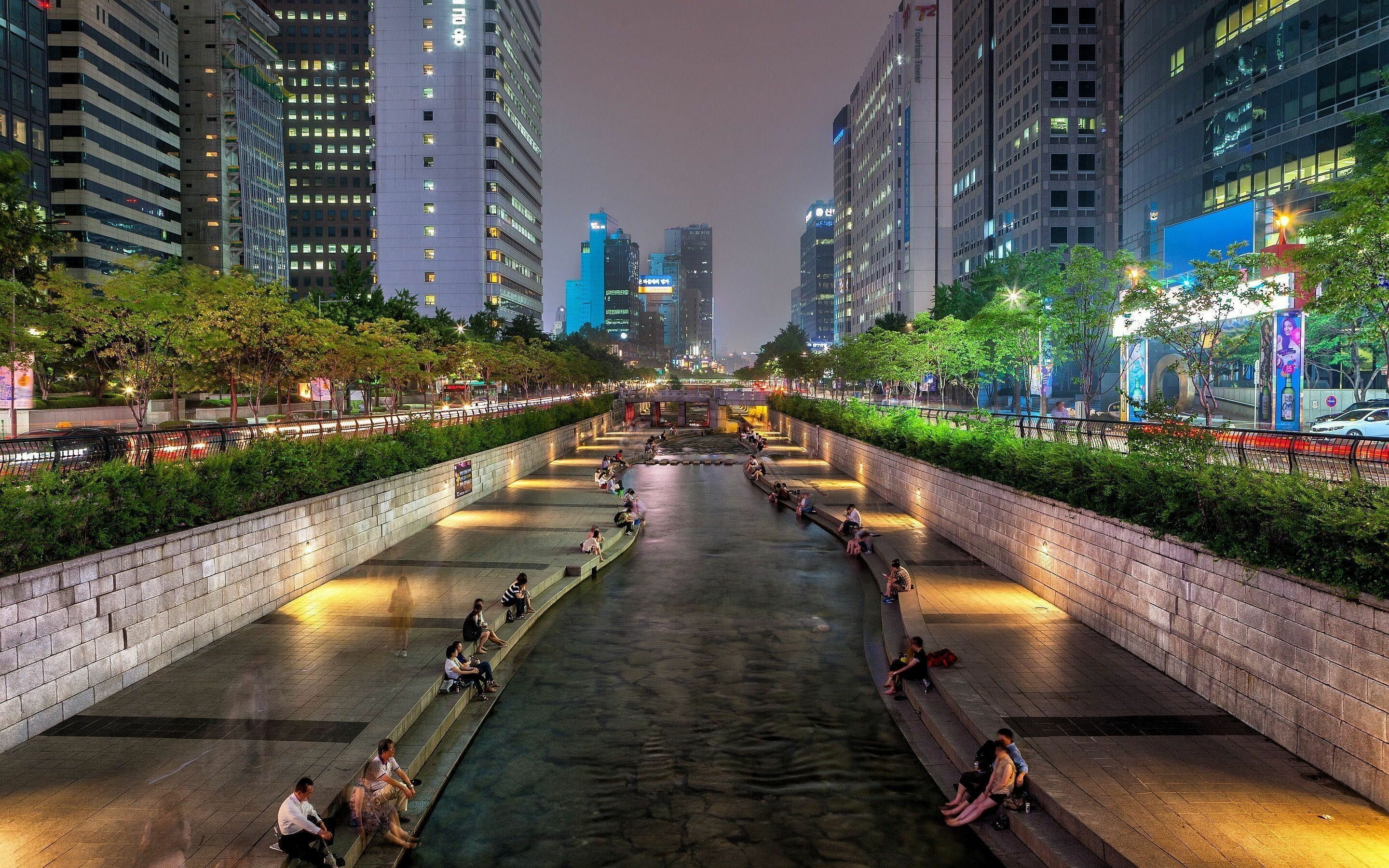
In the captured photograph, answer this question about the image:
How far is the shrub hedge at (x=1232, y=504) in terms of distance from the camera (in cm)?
948

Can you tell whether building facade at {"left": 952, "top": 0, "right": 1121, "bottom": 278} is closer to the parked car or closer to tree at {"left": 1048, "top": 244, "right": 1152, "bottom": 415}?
tree at {"left": 1048, "top": 244, "right": 1152, "bottom": 415}

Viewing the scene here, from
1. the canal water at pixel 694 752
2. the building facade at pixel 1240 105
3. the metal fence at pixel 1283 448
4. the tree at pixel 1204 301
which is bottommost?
the canal water at pixel 694 752

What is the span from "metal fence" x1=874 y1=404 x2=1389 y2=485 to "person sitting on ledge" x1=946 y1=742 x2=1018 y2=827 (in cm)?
644

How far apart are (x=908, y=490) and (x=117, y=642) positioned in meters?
27.5

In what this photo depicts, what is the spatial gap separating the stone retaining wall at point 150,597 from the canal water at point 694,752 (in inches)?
236

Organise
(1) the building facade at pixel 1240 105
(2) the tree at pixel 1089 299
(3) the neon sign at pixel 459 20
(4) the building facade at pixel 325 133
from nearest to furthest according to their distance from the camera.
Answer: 1. (2) the tree at pixel 1089 299
2. (1) the building facade at pixel 1240 105
3. (3) the neon sign at pixel 459 20
4. (4) the building facade at pixel 325 133

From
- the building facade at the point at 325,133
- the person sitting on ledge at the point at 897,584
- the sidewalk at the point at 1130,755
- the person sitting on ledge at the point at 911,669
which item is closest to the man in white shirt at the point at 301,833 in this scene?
the sidewalk at the point at 1130,755

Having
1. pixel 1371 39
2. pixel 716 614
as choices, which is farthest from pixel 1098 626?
pixel 1371 39

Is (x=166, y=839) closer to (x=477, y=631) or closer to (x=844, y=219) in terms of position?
(x=477, y=631)

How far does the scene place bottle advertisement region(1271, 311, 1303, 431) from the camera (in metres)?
23.5

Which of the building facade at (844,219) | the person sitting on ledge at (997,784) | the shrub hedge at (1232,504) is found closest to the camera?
the shrub hedge at (1232,504)

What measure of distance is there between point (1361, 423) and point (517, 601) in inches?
1152

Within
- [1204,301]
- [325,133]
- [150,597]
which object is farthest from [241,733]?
[325,133]

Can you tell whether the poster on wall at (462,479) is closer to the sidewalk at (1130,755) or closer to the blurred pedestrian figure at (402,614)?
the blurred pedestrian figure at (402,614)
